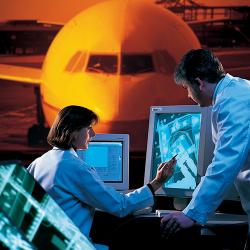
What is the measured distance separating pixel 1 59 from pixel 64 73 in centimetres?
90

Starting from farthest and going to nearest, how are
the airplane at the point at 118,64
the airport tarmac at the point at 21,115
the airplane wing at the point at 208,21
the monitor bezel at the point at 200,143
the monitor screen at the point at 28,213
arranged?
the airport tarmac at the point at 21,115 < the airplane wing at the point at 208,21 < the airplane at the point at 118,64 < the monitor bezel at the point at 200,143 < the monitor screen at the point at 28,213

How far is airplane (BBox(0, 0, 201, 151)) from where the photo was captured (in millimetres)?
5688

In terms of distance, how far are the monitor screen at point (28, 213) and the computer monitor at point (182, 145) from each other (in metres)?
1.56

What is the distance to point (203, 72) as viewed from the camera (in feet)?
5.92

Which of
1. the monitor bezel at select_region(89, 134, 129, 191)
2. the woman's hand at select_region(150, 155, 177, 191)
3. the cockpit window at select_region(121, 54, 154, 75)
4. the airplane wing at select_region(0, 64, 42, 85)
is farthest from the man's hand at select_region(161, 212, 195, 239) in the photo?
the airplane wing at select_region(0, 64, 42, 85)

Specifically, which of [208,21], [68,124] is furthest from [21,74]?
[68,124]

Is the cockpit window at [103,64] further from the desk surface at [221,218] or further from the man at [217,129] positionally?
the man at [217,129]

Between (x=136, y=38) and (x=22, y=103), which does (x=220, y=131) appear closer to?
(x=136, y=38)

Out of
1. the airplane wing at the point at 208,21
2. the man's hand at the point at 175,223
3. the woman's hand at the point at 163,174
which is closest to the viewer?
the man's hand at the point at 175,223

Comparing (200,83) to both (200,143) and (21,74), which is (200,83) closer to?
(200,143)

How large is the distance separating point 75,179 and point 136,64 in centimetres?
402

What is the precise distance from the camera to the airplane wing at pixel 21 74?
6.58 m

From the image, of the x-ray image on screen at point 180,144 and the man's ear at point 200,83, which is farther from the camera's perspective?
the x-ray image on screen at point 180,144

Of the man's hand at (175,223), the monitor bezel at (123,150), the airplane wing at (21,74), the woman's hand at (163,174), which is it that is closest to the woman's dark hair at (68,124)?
the woman's hand at (163,174)
